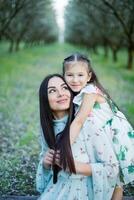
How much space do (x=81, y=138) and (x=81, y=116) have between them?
0.25 metres

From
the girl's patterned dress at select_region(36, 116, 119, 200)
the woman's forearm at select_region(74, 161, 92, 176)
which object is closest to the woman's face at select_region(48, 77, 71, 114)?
the girl's patterned dress at select_region(36, 116, 119, 200)

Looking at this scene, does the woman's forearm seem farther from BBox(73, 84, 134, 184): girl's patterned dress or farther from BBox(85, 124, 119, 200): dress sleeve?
BBox(73, 84, 134, 184): girl's patterned dress

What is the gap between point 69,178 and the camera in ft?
15.6

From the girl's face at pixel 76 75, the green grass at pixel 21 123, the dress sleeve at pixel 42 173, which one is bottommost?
the green grass at pixel 21 123

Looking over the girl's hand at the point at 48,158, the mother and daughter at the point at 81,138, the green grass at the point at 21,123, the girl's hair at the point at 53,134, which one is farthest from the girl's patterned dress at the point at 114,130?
the green grass at the point at 21,123

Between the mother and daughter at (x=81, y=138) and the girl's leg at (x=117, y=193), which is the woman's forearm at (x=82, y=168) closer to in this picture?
the mother and daughter at (x=81, y=138)

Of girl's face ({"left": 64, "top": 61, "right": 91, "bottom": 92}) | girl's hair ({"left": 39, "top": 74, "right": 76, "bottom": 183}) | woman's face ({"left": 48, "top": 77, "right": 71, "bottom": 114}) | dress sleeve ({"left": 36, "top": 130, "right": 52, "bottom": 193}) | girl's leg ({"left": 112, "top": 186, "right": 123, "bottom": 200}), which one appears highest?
girl's face ({"left": 64, "top": 61, "right": 91, "bottom": 92})

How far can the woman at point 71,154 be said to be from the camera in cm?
466

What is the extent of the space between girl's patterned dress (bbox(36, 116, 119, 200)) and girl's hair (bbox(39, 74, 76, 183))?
0.11 metres

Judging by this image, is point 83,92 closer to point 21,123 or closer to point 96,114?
point 96,114

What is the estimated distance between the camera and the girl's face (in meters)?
4.78

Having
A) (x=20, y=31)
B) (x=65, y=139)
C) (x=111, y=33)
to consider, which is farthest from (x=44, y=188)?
(x=20, y=31)

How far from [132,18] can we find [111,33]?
10.9 metres

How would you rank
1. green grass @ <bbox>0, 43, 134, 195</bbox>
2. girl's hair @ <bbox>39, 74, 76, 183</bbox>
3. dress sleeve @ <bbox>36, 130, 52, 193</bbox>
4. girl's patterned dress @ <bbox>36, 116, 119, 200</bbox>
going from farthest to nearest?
1. green grass @ <bbox>0, 43, 134, 195</bbox>
2. dress sleeve @ <bbox>36, 130, 52, 193</bbox>
3. girl's patterned dress @ <bbox>36, 116, 119, 200</bbox>
4. girl's hair @ <bbox>39, 74, 76, 183</bbox>
